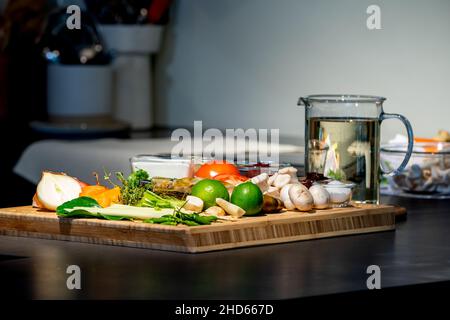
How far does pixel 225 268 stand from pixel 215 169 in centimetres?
43

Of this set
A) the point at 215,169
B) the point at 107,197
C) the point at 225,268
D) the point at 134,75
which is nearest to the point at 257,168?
the point at 215,169

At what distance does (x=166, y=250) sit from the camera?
1.32m

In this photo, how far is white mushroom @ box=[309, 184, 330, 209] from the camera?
4.88 ft

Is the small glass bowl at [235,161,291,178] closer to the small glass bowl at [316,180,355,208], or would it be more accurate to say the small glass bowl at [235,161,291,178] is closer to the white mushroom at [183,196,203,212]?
the small glass bowl at [316,180,355,208]

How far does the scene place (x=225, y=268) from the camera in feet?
3.98

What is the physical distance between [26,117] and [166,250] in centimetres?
231

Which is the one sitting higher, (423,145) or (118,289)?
(423,145)

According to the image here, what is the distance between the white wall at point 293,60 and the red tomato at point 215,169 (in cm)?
98

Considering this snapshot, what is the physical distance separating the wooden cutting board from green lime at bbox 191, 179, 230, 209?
0.06 meters

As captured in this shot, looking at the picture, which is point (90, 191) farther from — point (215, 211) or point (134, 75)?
point (134, 75)

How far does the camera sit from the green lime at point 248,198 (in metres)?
1.40

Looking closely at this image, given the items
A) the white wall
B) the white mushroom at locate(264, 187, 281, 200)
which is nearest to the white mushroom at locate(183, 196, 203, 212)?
the white mushroom at locate(264, 187, 281, 200)
